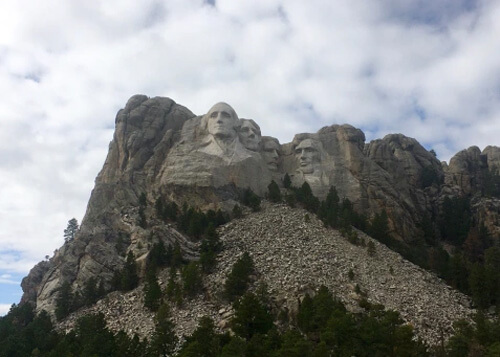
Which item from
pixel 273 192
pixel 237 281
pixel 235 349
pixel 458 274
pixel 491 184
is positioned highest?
pixel 491 184

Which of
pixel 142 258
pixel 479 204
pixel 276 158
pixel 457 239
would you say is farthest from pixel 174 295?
pixel 479 204

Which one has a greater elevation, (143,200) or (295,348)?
(143,200)

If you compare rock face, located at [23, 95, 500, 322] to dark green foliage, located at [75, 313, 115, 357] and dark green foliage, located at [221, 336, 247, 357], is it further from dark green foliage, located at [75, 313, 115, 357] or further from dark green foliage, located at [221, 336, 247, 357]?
dark green foliage, located at [221, 336, 247, 357]

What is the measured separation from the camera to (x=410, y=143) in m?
91.6

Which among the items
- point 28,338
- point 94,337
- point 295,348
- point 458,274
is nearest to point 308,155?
point 458,274

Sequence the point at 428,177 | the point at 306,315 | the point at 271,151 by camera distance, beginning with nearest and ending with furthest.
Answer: the point at 306,315
the point at 271,151
the point at 428,177

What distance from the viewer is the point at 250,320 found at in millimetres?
43656

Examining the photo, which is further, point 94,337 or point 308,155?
point 308,155

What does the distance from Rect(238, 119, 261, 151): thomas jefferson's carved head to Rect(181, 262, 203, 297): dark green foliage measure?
29966 millimetres

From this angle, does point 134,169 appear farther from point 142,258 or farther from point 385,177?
point 385,177

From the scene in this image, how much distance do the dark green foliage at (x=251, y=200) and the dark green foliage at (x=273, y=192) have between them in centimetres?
208

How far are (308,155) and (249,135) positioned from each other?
8.95 metres

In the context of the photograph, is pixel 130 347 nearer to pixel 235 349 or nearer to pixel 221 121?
pixel 235 349

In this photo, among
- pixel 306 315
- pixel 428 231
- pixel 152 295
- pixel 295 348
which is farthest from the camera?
pixel 428 231
